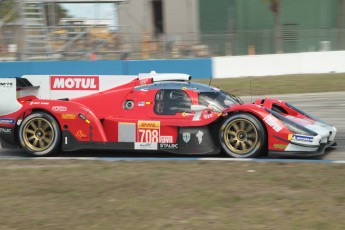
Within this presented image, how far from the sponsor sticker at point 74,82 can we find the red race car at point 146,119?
0.02m

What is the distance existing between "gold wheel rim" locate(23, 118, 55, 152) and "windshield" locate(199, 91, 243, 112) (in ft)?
7.56

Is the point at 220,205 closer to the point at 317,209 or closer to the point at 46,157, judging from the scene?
the point at 317,209

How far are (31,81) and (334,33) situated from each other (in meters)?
22.4

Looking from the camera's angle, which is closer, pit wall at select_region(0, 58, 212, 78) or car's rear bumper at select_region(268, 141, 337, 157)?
car's rear bumper at select_region(268, 141, 337, 157)

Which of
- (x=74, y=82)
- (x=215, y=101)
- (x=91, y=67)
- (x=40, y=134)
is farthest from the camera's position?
(x=91, y=67)

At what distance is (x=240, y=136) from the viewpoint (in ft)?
24.8

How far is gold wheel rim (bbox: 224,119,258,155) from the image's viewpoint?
24.5ft

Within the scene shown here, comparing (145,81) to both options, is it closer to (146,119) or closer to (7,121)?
(146,119)

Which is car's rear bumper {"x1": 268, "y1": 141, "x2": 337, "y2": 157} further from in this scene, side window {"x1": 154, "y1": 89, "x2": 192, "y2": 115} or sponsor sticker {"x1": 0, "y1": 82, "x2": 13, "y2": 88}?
sponsor sticker {"x1": 0, "y1": 82, "x2": 13, "y2": 88}

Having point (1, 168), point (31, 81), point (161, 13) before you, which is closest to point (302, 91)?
point (31, 81)

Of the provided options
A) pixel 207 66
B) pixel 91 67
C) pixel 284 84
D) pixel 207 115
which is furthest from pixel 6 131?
pixel 207 66

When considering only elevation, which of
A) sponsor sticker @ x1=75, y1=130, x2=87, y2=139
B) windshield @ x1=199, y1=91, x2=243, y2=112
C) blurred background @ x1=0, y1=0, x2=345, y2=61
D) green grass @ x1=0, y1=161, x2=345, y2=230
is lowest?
green grass @ x1=0, y1=161, x2=345, y2=230

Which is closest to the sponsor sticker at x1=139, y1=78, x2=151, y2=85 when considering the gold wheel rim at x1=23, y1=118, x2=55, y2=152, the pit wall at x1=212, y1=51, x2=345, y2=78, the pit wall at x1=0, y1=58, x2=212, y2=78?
the gold wheel rim at x1=23, y1=118, x2=55, y2=152

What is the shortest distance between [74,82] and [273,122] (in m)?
3.18
